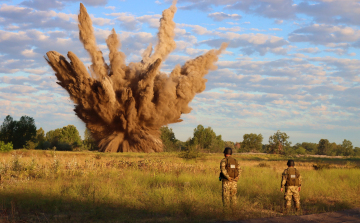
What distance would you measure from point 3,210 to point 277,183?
10.7 meters

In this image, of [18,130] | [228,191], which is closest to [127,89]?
[18,130]

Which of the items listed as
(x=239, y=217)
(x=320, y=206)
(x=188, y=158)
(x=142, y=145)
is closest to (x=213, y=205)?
(x=239, y=217)

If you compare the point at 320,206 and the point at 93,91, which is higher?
the point at 93,91

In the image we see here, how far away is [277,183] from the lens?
46.8 ft

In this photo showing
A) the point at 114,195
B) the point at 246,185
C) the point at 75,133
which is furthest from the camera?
the point at 75,133

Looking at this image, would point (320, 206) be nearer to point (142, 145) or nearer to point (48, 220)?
point (48, 220)

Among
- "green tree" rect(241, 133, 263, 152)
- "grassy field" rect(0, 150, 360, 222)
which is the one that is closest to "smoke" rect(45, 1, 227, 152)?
"grassy field" rect(0, 150, 360, 222)

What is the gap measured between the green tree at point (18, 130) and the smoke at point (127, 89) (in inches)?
728

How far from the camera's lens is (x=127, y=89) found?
125 ft

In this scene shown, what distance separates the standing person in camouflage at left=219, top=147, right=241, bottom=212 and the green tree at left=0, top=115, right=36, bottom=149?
2004 inches

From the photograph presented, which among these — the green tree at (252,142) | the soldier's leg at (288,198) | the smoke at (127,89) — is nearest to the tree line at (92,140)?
the green tree at (252,142)

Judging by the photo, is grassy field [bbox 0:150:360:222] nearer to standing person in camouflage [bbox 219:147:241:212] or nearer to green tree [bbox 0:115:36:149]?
standing person in camouflage [bbox 219:147:241:212]

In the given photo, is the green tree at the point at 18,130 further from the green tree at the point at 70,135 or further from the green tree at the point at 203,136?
the green tree at the point at 203,136

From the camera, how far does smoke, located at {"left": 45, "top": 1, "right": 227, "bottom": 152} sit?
35.7 meters
